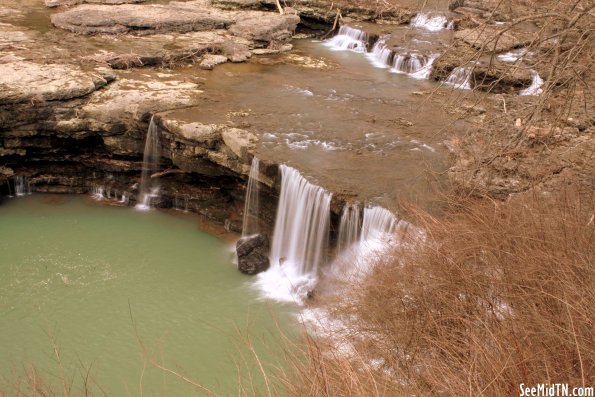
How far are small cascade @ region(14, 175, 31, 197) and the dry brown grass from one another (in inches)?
320

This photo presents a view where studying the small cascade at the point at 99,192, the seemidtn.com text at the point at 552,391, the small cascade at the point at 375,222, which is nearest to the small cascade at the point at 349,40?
the small cascade at the point at 99,192

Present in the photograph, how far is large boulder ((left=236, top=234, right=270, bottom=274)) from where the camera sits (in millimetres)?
9508

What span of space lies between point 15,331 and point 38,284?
3.71 ft

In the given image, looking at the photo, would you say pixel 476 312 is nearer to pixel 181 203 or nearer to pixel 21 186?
pixel 181 203

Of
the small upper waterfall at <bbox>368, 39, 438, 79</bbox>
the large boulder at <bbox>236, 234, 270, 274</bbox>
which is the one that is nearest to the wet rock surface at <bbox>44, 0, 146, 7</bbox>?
the small upper waterfall at <bbox>368, 39, 438, 79</bbox>

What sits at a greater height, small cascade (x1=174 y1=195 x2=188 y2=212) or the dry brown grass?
the dry brown grass

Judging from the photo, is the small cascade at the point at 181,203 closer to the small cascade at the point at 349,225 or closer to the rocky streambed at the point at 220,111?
the rocky streambed at the point at 220,111

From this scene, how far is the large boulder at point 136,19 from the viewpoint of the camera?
1497 centimetres

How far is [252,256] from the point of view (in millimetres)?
9586

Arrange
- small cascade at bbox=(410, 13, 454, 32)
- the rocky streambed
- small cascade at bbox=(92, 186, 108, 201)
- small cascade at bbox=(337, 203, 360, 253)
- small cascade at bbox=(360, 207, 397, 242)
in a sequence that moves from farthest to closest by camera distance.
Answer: small cascade at bbox=(410, 13, 454, 32), small cascade at bbox=(92, 186, 108, 201), the rocky streambed, small cascade at bbox=(337, 203, 360, 253), small cascade at bbox=(360, 207, 397, 242)

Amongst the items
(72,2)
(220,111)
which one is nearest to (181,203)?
(220,111)

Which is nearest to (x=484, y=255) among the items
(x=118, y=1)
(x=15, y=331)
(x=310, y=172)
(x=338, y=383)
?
(x=338, y=383)

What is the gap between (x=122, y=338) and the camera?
8.03 m

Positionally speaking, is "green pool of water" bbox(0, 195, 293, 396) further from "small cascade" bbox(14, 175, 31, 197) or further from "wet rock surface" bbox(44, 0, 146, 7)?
"wet rock surface" bbox(44, 0, 146, 7)
